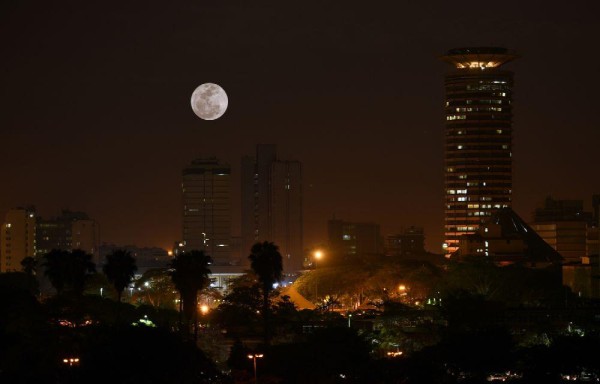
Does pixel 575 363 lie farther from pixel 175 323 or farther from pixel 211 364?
pixel 175 323

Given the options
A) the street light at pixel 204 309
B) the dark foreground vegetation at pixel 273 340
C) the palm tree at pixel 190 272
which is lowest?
the street light at pixel 204 309

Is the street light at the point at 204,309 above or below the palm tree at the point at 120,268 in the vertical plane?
below

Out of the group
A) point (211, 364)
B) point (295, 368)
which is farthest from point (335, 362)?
point (211, 364)

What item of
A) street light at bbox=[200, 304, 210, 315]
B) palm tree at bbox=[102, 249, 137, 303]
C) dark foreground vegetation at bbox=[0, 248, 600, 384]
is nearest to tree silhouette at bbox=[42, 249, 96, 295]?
dark foreground vegetation at bbox=[0, 248, 600, 384]

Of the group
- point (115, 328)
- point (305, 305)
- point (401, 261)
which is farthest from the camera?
point (401, 261)

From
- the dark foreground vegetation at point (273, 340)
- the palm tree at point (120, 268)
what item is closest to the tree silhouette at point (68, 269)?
the dark foreground vegetation at point (273, 340)

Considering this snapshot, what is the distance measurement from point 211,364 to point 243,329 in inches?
1416

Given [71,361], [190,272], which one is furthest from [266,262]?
[71,361]

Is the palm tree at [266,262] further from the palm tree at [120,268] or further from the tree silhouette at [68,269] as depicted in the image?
the tree silhouette at [68,269]

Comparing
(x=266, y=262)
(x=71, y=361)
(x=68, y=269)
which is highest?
(x=266, y=262)

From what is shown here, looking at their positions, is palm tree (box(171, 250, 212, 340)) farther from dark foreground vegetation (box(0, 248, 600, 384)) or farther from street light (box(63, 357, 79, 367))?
street light (box(63, 357, 79, 367))

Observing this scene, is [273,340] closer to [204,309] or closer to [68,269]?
[68,269]

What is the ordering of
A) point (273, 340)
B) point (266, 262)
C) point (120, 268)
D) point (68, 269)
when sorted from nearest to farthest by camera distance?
point (68, 269) < point (120, 268) < point (266, 262) < point (273, 340)

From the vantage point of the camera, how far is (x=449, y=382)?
94500mm
